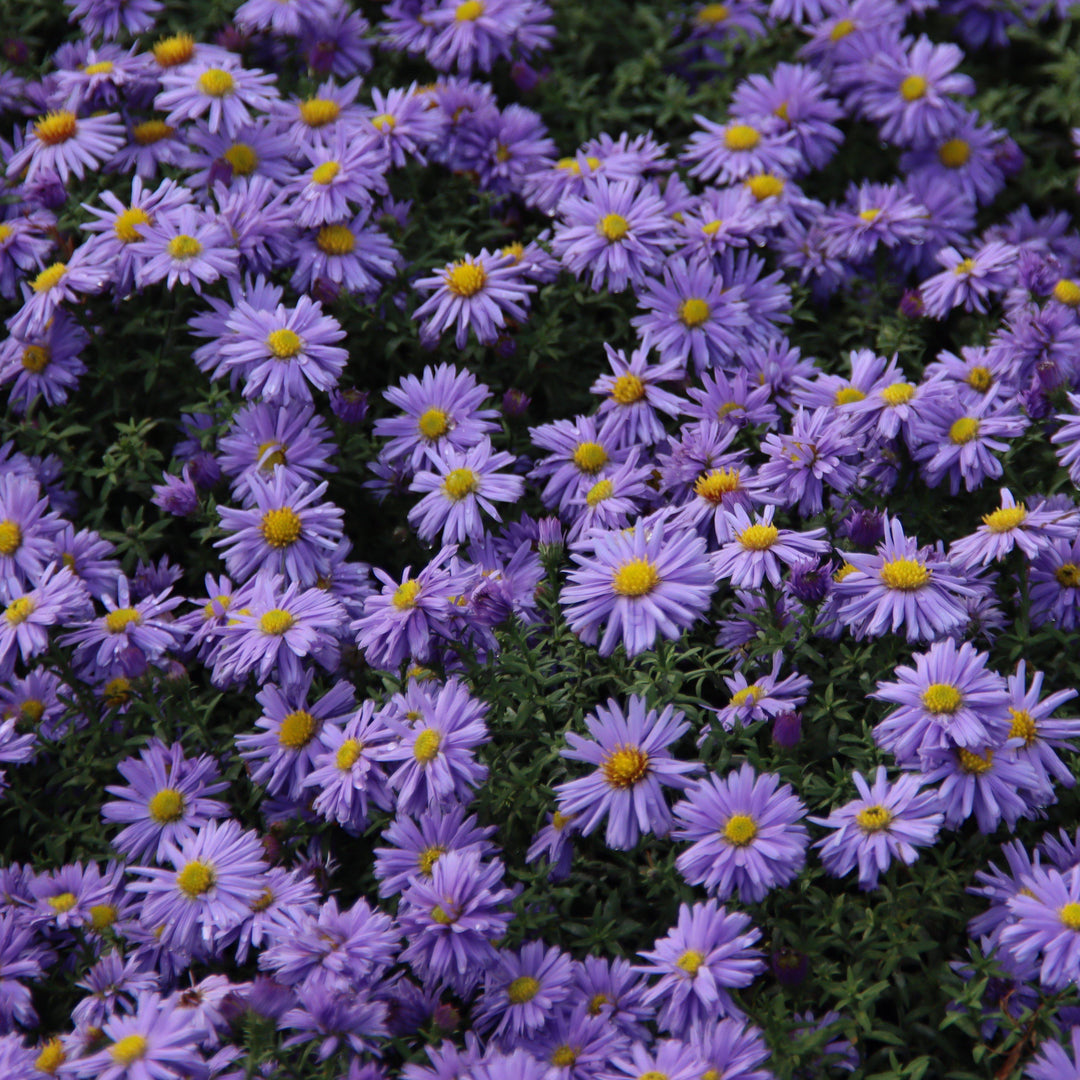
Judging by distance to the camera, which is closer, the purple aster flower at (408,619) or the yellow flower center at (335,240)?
the purple aster flower at (408,619)

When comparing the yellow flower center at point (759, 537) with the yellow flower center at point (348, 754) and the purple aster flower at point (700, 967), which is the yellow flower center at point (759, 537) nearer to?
the purple aster flower at point (700, 967)

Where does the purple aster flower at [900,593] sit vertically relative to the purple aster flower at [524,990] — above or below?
above

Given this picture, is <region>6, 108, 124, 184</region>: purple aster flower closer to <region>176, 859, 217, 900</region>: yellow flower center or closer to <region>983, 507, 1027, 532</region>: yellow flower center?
<region>176, 859, 217, 900</region>: yellow flower center

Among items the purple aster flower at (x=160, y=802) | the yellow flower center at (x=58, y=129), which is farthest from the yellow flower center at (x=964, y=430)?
the yellow flower center at (x=58, y=129)

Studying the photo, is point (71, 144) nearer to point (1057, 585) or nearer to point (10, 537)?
point (10, 537)

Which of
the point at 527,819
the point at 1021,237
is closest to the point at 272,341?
the point at 527,819

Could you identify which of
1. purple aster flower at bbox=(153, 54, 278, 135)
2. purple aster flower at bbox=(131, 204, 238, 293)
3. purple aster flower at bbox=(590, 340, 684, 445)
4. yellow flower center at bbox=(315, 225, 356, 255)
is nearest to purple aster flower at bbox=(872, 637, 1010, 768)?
purple aster flower at bbox=(590, 340, 684, 445)
